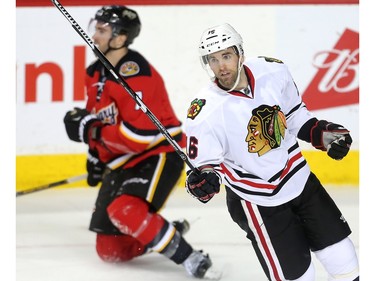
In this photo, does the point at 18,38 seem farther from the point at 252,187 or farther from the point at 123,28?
the point at 252,187

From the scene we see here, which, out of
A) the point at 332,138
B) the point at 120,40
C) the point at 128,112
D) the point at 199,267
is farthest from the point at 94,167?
the point at 332,138

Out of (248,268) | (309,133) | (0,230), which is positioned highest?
(309,133)

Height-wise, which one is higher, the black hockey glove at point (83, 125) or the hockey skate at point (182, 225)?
the black hockey glove at point (83, 125)

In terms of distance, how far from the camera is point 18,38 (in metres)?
5.12

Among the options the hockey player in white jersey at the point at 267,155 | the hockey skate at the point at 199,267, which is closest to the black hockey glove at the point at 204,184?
the hockey player in white jersey at the point at 267,155

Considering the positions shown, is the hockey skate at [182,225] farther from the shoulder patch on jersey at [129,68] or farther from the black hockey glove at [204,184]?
the black hockey glove at [204,184]

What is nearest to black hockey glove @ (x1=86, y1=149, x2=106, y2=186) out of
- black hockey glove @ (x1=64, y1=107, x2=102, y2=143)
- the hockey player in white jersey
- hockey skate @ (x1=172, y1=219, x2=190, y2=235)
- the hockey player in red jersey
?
the hockey player in red jersey

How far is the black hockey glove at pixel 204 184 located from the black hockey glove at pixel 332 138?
15.2 inches

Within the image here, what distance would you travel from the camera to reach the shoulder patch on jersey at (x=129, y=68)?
382cm

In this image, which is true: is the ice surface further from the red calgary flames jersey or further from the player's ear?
the player's ear

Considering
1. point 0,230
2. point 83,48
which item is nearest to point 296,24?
point 83,48

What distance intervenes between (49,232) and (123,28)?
45.4 inches

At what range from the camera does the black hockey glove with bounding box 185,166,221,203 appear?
108 inches

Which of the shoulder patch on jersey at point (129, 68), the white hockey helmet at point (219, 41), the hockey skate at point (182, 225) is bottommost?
the hockey skate at point (182, 225)
